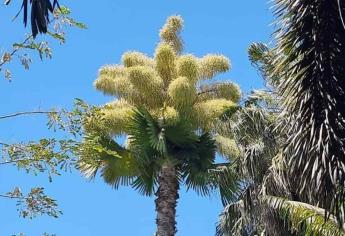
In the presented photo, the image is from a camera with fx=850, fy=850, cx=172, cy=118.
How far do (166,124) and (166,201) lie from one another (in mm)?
1354

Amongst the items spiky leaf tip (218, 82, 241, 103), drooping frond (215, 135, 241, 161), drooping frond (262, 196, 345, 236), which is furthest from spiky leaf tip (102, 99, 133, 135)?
drooping frond (262, 196, 345, 236)

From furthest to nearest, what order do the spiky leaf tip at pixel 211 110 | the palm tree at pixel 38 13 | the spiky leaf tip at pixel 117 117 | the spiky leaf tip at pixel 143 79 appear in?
the spiky leaf tip at pixel 143 79, the spiky leaf tip at pixel 211 110, the spiky leaf tip at pixel 117 117, the palm tree at pixel 38 13

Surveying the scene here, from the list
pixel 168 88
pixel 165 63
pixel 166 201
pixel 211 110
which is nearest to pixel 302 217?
pixel 166 201

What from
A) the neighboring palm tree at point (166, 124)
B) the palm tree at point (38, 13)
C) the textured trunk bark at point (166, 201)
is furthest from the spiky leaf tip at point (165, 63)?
the palm tree at point (38, 13)

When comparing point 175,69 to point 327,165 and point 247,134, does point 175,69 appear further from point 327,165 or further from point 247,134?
point 327,165

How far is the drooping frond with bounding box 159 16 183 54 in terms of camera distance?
55.4 ft

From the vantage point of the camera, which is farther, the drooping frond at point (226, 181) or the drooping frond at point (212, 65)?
the drooping frond at point (212, 65)

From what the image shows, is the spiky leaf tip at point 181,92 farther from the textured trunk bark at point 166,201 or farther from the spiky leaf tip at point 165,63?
the textured trunk bark at point 166,201

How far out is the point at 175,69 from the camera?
15.7 meters

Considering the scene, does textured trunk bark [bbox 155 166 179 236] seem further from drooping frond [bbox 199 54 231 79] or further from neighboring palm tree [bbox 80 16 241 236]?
drooping frond [bbox 199 54 231 79]

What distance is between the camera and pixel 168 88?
50.2 ft

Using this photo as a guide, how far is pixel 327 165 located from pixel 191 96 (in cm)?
871

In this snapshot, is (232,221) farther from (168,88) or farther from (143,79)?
(143,79)

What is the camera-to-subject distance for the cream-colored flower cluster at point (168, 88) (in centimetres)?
1502
